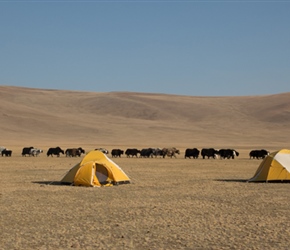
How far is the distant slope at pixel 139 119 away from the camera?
303 ft

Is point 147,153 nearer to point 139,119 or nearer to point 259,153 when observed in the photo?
point 259,153

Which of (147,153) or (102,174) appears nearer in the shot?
(102,174)

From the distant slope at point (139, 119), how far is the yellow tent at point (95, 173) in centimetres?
6016

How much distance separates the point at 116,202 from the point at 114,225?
153 inches

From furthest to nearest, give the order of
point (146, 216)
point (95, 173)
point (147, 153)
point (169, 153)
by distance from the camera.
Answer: point (147, 153), point (169, 153), point (95, 173), point (146, 216)

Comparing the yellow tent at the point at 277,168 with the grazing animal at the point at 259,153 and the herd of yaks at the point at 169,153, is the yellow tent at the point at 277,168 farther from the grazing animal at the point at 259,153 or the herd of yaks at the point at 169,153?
the grazing animal at the point at 259,153

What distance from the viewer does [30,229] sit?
12.2m

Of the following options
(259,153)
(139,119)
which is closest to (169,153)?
(259,153)

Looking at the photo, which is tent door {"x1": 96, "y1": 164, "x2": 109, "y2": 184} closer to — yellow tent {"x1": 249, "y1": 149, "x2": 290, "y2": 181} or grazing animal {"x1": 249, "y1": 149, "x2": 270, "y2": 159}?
yellow tent {"x1": 249, "y1": 149, "x2": 290, "y2": 181}

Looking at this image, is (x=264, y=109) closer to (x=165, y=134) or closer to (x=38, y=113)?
(x=165, y=134)

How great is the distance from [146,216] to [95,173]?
7.74 m

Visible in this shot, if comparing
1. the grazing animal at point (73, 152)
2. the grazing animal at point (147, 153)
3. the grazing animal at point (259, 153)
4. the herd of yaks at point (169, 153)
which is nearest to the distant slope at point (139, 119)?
the herd of yaks at point (169, 153)

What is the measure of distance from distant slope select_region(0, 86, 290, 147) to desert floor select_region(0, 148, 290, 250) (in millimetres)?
62800

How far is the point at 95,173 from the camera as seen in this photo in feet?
70.6
